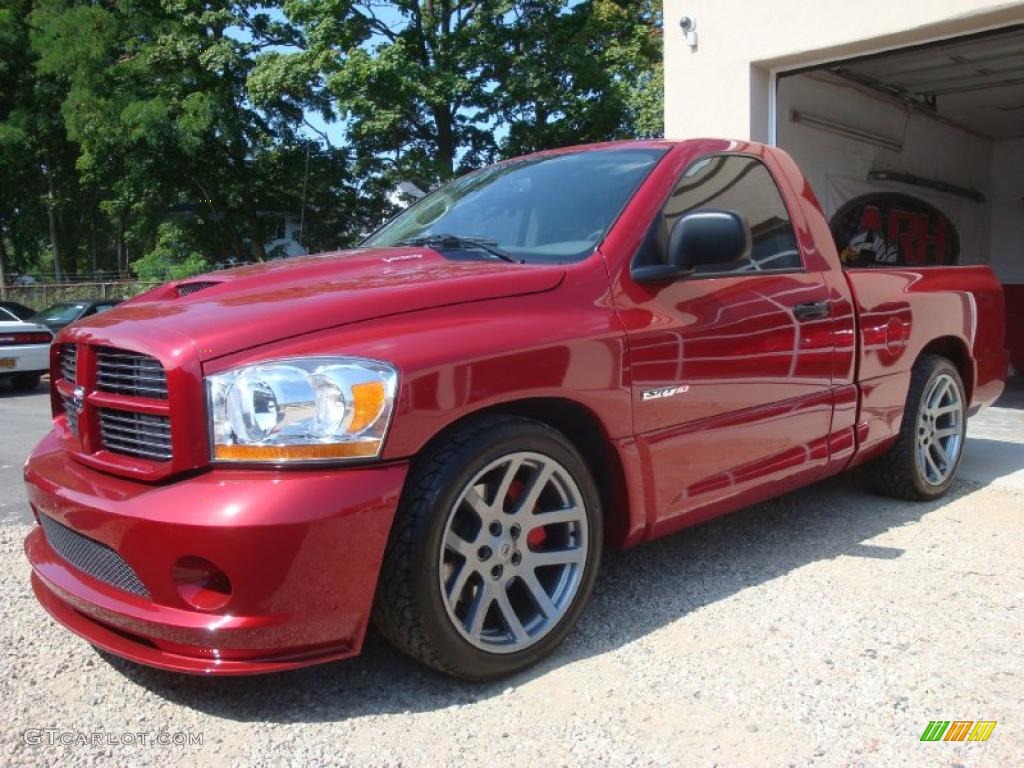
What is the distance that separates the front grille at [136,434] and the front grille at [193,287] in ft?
1.79

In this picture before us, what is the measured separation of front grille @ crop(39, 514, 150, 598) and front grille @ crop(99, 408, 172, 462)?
272 millimetres

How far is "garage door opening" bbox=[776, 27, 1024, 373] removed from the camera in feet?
30.9

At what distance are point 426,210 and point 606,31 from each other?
17712 millimetres

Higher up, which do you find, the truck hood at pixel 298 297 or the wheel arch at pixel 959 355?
the truck hood at pixel 298 297

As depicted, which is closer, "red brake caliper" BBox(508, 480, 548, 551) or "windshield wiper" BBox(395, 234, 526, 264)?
"red brake caliper" BBox(508, 480, 548, 551)

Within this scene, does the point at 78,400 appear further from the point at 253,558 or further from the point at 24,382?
the point at 24,382

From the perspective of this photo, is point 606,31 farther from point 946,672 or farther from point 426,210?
point 946,672

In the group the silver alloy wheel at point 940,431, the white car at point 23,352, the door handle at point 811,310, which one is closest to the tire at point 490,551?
the door handle at point 811,310

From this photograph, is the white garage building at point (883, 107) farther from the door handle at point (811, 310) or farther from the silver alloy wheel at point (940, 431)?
the door handle at point (811, 310)

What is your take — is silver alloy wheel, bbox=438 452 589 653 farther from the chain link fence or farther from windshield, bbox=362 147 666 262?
the chain link fence

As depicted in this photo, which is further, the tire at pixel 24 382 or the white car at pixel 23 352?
the tire at pixel 24 382

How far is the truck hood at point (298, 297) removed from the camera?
2.39 meters

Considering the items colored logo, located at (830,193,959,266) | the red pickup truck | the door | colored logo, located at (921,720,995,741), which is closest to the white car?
the red pickup truck

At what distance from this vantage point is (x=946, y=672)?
2713 millimetres
